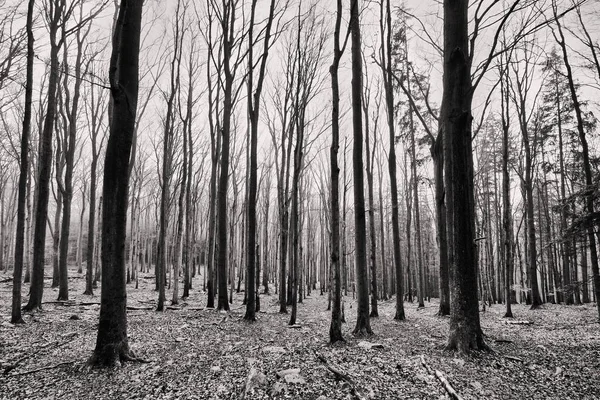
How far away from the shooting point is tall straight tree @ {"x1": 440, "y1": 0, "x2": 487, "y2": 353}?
204 inches

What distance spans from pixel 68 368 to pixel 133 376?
1.01 metres

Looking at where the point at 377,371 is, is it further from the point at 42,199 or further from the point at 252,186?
the point at 42,199

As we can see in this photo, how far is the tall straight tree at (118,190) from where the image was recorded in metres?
4.47

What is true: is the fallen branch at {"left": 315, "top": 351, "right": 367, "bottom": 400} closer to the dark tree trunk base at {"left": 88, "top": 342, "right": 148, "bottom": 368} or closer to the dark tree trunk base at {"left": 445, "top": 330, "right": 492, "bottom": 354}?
the dark tree trunk base at {"left": 445, "top": 330, "right": 492, "bottom": 354}

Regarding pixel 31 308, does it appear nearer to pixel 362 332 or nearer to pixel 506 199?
pixel 362 332

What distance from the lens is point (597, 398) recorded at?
11.4ft

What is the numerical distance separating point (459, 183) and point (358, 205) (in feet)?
6.86

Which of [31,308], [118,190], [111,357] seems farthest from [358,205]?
[31,308]

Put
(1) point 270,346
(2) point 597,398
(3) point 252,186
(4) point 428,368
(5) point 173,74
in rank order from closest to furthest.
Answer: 1. (2) point 597,398
2. (4) point 428,368
3. (1) point 270,346
4. (3) point 252,186
5. (5) point 173,74

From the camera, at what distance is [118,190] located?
186 inches

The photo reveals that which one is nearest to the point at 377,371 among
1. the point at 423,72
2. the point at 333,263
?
the point at 333,263

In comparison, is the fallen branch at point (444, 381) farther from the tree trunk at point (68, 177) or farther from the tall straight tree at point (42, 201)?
the tree trunk at point (68, 177)

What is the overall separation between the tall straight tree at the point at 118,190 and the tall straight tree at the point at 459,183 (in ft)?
17.0

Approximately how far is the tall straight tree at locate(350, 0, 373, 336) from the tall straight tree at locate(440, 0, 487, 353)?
1821mm
